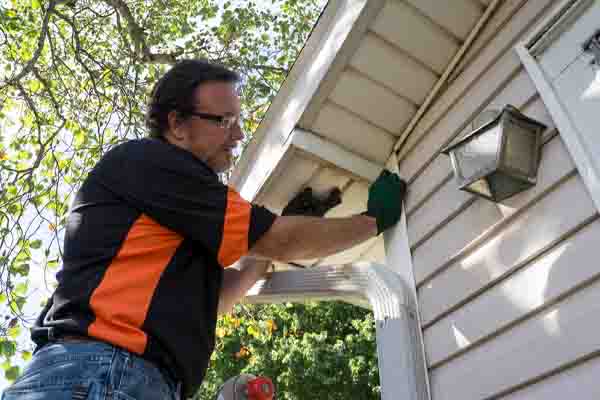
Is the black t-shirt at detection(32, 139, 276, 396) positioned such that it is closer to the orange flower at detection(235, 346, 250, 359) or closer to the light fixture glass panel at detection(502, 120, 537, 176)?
the light fixture glass panel at detection(502, 120, 537, 176)

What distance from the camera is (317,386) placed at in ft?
45.6

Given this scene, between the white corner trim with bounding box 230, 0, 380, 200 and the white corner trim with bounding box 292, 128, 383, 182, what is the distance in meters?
0.07

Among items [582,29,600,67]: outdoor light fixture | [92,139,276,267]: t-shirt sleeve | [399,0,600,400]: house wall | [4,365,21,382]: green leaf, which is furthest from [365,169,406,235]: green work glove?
[4,365,21,382]: green leaf

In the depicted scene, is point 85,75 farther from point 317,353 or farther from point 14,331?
point 317,353

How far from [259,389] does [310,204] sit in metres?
0.87

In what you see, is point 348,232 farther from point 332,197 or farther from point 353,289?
point 332,197

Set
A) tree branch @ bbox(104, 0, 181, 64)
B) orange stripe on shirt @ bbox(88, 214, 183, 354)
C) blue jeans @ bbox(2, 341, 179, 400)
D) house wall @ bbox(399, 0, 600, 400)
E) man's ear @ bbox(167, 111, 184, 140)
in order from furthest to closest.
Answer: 1. tree branch @ bbox(104, 0, 181, 64)
2. man's ear @ bbox(167, 111, 184, 140)
3. house wall @ bbox(399, 0, 600, 400)
4. orange stripe on shirt @ bbox(88, 214, 183, 354)
5. blue jeans @ bbox(2, 341, 179, 400)

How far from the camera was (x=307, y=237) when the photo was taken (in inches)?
71.3

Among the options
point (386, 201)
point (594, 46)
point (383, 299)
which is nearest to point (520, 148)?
point (594, 46)

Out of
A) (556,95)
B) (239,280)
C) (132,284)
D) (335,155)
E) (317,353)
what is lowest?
(132,284)

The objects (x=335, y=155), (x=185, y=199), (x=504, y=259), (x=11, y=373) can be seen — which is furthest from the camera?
(x=11, y=373)

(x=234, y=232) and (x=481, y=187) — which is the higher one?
(x=481, y=187)

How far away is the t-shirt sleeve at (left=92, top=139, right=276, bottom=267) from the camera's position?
1547 mm

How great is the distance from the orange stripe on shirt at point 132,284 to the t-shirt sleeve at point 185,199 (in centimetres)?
5
